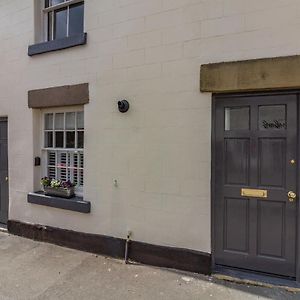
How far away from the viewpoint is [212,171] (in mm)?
3969

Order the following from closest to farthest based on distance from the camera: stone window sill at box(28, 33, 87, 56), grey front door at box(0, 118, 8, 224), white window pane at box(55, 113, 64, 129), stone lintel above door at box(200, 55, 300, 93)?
1. stone lintel above door at box(200, 55, 300, 93)
2. stone window sill at box(28, 33, 87, 56)
3. white window pane at box(55, 113, 64, 129)
4. grey front door at box(0, 118, 8, 224)

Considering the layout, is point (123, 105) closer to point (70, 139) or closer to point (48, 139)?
point (70, 139)

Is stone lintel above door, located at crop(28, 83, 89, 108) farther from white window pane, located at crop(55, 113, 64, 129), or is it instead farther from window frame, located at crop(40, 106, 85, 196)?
white window pane, located at crop(55, 113, 64, 129)

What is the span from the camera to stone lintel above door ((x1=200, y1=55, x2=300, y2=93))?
3.51m

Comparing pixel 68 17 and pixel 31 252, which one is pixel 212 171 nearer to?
pixel 31 252

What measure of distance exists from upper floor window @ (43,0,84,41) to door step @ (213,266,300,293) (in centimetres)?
439

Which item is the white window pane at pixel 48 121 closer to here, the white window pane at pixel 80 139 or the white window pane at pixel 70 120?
the white window pane at pixel 70 120

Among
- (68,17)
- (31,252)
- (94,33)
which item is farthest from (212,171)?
(68,17)

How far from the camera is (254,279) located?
3.79 metres

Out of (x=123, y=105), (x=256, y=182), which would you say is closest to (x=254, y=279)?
(x=256, y=182)

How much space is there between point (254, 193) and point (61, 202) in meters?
3.11

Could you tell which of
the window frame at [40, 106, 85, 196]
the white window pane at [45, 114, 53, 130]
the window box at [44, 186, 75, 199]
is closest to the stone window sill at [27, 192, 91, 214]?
the window box at [44, 186, 75, 199]

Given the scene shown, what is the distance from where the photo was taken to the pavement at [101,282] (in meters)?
3.55

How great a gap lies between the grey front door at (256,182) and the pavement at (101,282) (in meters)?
0.40
